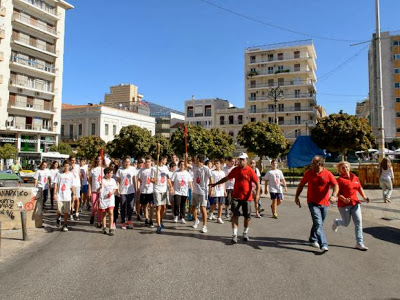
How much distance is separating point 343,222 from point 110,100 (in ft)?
266

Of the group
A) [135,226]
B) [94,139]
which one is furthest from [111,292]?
[94,139]

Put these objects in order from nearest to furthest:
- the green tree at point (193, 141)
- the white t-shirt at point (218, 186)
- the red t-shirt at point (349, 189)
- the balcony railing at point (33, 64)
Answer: the red t-shirt at point (349, 189) < the white t-shirt at point (218, 186) < the green tree at point (193, 141) < the balcony railing at point (33, 64)

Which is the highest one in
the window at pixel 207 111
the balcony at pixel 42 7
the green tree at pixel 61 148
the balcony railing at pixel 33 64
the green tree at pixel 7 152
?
the balcony at pixel 42 7

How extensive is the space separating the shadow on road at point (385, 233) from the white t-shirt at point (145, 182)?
18.3 ft

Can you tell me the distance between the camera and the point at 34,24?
4100 centimetres

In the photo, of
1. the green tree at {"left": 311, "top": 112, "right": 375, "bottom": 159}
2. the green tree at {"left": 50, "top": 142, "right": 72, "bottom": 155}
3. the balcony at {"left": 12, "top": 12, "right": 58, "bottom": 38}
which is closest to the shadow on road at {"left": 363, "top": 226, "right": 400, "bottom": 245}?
the green tree at {"left": 311, "top": 112, "right": 375, "bottom": 159}

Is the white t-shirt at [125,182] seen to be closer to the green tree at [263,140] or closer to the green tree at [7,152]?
the green tree at [263,140]

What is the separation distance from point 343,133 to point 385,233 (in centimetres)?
1621

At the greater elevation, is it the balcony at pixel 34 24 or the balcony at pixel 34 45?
the balcony at pixel 34 24

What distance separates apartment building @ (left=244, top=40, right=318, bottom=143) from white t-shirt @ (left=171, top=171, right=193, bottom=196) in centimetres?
5169

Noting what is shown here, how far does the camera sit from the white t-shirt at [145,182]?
28.5ft

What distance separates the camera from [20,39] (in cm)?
3938

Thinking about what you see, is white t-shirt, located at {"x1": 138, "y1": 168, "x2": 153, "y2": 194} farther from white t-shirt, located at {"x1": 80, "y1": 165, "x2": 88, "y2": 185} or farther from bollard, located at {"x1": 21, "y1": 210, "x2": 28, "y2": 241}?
white t-shirt, located at {"x1": 80, "y1": 165, "x2": 88, "y2": 185}

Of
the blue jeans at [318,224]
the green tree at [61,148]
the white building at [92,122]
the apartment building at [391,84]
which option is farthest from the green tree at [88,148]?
the apartment building at [391,84]
